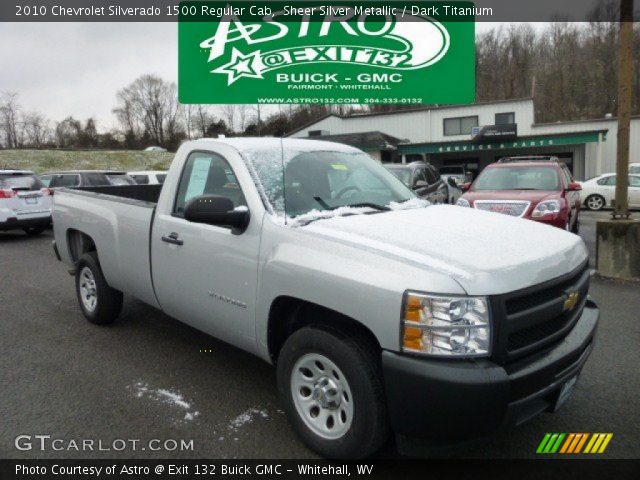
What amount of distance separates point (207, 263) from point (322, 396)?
1.21 m

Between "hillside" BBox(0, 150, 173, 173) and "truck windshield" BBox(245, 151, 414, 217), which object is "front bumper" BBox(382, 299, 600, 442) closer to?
"truck windshield" BBox(245, 151, 414, 217)

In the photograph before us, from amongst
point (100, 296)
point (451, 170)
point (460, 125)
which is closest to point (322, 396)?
point (100, 296)

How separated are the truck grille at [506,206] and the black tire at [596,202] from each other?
11.8 m

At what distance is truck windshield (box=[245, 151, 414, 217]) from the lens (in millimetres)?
3207

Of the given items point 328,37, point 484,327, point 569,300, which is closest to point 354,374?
point 484,327

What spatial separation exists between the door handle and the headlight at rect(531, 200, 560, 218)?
20.2 feet

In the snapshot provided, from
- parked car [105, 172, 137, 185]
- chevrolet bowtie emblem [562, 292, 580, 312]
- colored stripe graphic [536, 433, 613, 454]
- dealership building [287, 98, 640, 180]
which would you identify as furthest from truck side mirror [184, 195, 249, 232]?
dealership building [287, 98, 640, 180]

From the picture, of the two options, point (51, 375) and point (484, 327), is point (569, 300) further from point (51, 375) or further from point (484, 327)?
point (51, 375)

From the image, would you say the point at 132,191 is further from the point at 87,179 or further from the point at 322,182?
the point at 87,179

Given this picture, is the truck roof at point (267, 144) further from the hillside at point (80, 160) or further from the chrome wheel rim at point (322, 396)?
the hillside at point (80, 160)

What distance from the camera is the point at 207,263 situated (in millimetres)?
3312

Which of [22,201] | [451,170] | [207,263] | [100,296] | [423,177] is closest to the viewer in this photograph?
[207,263]

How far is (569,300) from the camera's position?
268 centimetres

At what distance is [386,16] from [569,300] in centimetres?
1038
